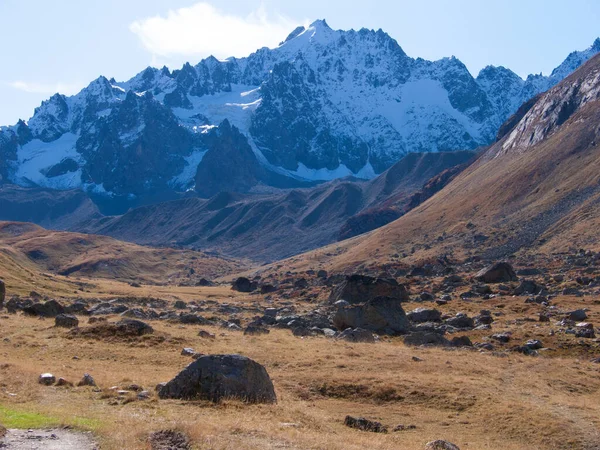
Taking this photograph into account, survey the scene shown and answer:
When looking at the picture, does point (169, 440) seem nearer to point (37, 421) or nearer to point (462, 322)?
point (37, 421)

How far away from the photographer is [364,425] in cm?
2314

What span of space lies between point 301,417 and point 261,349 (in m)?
15.6

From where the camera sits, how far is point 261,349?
38.2 metres

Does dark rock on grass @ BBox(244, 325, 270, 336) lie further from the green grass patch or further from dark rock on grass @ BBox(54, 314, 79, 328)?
the green grass patch

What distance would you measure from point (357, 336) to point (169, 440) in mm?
29090

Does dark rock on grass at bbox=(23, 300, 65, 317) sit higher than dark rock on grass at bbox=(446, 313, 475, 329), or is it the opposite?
dark rock on grass at bbox=(23, 300, 65, 317)

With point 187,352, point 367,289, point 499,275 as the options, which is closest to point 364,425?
point 187,352

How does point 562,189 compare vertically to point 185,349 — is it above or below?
above

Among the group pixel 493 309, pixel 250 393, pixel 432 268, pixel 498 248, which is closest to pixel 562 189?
pixel 498 248

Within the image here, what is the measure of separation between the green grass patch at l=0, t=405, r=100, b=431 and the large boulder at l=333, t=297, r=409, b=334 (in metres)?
33.5

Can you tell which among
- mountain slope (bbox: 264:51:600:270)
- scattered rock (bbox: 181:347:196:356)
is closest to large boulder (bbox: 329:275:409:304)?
scattered rock (bbox: 181:347:196:356)

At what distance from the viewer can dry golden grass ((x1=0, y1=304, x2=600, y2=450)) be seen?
779 inches

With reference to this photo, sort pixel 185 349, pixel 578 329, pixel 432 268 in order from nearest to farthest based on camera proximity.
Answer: pixel 185 349 → pixel 578 329 → pixel 432 268

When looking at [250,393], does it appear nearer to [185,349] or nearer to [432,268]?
[185,349]
